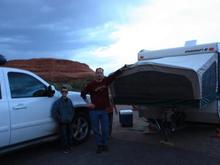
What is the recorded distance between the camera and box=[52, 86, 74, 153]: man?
7523mm

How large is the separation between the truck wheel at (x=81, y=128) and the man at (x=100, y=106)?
678mm

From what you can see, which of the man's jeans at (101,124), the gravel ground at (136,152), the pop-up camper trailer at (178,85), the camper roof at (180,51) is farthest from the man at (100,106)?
the camper roof at (180,51)

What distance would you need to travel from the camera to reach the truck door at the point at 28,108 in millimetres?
6660

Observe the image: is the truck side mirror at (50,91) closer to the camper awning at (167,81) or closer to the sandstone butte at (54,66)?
the camper awning at (167,81)

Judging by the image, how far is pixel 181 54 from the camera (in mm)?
9672

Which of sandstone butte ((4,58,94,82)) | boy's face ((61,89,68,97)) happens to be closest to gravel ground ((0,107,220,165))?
boy's face ((61,89,68,97))

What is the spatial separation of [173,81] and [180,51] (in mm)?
2153

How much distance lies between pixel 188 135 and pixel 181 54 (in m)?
2.22

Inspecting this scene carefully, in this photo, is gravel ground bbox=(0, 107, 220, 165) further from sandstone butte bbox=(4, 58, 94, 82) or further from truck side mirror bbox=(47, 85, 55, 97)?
sandstone butte bbox=(4, 58, 94, 82)

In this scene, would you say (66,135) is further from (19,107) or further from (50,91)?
→ (19,107)

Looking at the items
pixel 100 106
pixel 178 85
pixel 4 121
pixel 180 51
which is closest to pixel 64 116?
pixel 100 106

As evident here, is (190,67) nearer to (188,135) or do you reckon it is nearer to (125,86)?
(125,86)

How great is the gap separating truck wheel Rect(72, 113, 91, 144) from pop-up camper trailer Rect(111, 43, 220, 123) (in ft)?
3.40

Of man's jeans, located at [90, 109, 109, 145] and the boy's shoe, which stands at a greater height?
man's jeans, located at [90, 109, 109, 145]
